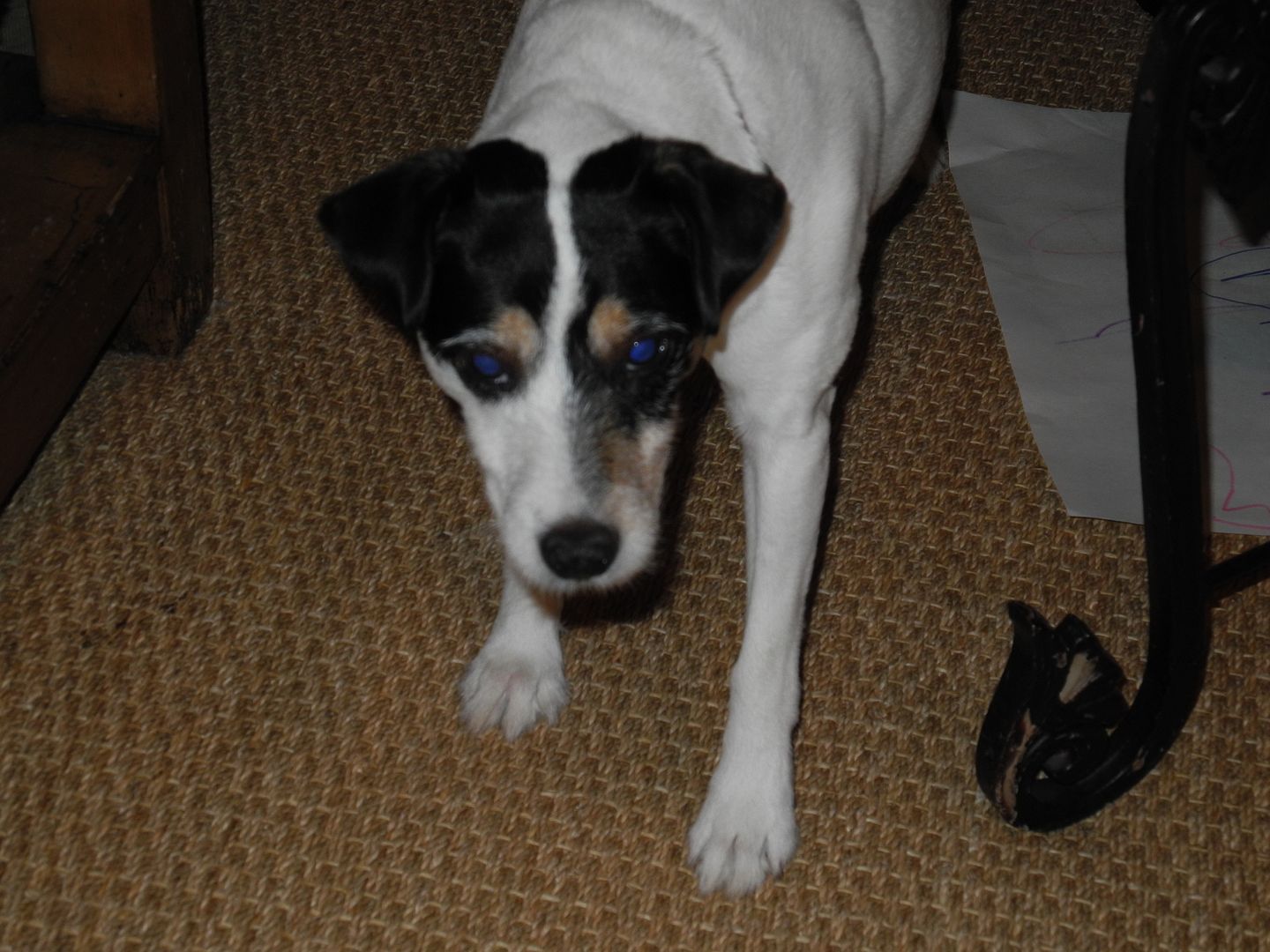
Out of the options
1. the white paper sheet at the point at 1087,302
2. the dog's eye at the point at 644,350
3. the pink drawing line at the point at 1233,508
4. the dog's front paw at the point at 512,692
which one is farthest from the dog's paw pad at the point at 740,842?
the pink drawing line at the point at 1233,508

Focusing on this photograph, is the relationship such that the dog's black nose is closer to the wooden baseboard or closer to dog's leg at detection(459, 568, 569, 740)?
dog's leg at detection(459, 568, 569, 740)

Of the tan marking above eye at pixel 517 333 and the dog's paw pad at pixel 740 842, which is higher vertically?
the tan marking above eye at pixel 517 333

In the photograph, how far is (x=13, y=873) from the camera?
1.69m

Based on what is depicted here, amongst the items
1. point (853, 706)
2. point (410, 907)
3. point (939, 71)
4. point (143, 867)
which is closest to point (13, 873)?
point (143, 867)

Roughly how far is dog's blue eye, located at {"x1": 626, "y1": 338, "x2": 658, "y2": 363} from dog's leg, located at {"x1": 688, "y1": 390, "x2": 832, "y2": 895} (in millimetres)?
265

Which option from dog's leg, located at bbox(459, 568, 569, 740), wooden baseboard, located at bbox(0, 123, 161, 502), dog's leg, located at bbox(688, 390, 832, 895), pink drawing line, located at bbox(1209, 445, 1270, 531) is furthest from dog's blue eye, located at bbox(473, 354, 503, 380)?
pink drawing line, located at bbox(1209, 445, 1270, 531)

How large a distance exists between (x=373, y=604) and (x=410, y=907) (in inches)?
18.9

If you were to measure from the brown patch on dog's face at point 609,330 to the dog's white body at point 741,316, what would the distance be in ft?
0.10

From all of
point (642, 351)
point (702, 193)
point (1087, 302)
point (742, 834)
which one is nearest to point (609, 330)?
point (642, 351)

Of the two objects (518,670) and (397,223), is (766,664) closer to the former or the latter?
(518,670)

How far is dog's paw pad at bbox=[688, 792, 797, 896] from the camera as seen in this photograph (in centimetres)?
173

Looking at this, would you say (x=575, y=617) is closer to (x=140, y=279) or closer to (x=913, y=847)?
(x=913, y=847)

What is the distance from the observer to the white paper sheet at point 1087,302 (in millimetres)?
2248

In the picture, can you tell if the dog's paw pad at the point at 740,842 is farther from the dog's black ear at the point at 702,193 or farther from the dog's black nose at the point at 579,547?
the dog's black ear at the point at 702,193
